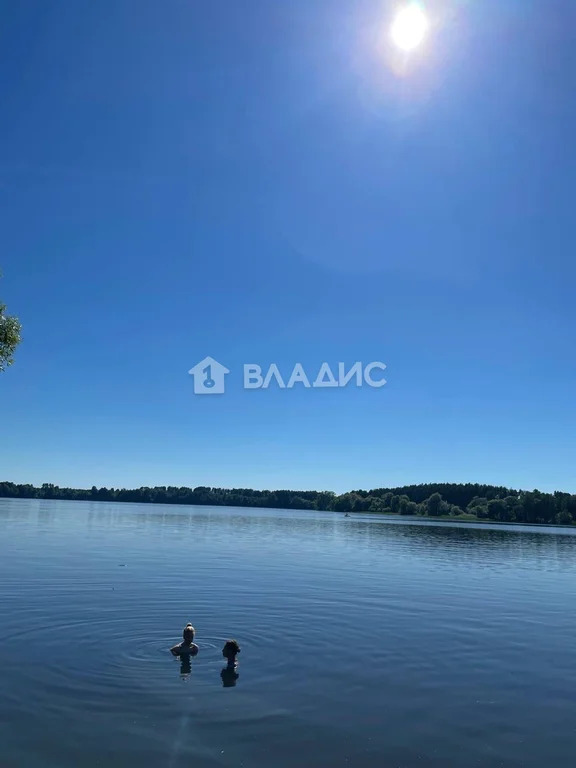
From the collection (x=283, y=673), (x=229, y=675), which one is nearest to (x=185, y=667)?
(x=229, y=675)

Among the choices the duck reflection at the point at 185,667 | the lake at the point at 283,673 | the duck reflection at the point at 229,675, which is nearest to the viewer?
the lake at the point at 283,673

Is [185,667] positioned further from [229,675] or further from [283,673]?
[283,673]

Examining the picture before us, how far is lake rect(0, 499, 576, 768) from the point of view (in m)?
14.9

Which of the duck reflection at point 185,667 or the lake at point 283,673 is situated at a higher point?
the duck reflection at point 185,667

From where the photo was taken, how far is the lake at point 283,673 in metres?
14.9

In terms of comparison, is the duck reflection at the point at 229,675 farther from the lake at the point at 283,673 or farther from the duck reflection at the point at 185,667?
the duck reflection at the point at 185,667

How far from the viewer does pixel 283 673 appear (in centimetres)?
2112

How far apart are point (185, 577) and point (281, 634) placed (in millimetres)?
19567

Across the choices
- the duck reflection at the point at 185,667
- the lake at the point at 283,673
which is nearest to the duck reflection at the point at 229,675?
the lake at the point at 283,673

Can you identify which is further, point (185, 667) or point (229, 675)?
point (185, 667)

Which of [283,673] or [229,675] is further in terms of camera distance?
[283,673]

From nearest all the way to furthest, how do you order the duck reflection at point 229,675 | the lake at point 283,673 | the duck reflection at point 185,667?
the lake at point 283,673
the duck reflection at point 229,675
the duck reflection at point 185,667

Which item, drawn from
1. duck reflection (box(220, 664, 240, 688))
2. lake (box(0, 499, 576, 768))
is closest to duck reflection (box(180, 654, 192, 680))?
lake (box(0, 499, 576, 768))

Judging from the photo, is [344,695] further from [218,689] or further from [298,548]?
[298,548]
